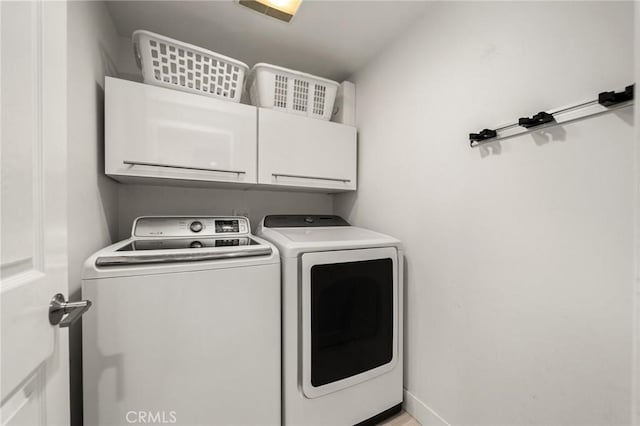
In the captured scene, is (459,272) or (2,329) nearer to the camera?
(2,329)

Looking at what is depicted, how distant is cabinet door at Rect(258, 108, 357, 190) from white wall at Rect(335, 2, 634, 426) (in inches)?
14.6

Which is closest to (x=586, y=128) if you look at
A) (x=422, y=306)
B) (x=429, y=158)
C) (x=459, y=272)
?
(x=429, y=158)

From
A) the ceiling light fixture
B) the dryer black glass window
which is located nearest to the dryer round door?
the dryer black glass window

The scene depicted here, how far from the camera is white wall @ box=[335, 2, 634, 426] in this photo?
2.58 ft

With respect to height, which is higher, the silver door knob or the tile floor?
the silver door knob

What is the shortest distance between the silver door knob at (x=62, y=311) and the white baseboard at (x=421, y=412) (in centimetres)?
164

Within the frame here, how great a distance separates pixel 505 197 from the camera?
3.45 ft

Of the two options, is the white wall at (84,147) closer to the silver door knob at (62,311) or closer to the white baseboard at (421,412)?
the silver door knob at (62,311)

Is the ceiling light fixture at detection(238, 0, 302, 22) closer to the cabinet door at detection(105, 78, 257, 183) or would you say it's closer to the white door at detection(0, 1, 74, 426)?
the cabinet door at detection(105, 78, 257, 183)

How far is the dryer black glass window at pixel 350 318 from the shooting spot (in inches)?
49.2

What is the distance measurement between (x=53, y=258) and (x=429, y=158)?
5.02 ft

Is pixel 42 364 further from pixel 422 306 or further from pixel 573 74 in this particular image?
pixel 573 74

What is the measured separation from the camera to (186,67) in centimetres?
140

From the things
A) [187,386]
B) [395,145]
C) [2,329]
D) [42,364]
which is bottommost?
[187,386]
